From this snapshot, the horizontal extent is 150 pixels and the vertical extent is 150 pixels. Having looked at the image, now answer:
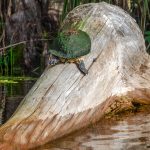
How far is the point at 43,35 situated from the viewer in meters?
8.24

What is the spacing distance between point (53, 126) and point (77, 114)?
266mm

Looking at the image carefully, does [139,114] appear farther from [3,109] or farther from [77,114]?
[3,109]

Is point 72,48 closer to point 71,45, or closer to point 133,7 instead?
point 71,45

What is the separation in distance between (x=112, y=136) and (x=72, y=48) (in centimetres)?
82

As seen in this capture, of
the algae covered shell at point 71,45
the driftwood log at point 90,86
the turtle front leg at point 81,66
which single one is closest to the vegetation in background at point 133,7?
the driftwood log at point 90,86

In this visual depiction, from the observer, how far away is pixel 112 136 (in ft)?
13.0

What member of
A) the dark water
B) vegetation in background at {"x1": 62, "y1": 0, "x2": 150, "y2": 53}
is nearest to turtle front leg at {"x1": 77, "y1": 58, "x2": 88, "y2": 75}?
the dark water

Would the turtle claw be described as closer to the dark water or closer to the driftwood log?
the driftwood log

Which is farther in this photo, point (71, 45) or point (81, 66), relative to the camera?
point (71, 45)

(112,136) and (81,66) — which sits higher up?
(81,66)

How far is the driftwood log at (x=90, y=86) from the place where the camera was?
147 inches

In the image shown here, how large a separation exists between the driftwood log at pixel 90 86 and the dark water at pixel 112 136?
3.0 inches

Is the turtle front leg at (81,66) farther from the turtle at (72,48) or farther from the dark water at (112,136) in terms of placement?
the dark water at (112,136)

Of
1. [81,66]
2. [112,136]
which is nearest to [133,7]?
[81,66]
